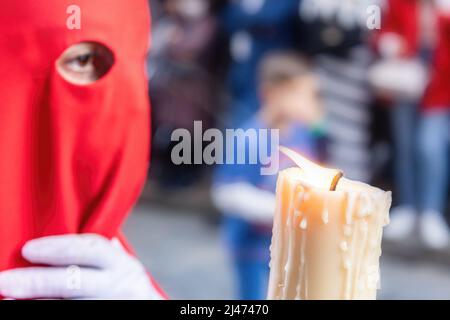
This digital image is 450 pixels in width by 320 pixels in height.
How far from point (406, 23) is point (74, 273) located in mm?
1143

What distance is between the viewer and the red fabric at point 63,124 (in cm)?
79

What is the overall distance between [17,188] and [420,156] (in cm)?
151

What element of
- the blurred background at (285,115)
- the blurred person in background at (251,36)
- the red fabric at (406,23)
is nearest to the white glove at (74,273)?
the blurred background at (285,115)

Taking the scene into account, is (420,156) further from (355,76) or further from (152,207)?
(152,207)

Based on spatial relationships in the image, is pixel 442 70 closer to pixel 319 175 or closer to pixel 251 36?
pixel 251 36

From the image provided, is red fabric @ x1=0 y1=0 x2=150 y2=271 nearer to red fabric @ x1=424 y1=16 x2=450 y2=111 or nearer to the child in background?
the child in background

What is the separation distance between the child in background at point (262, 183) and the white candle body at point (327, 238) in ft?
1.94

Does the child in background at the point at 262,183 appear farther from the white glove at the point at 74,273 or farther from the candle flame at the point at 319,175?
the candle flame at the point at 319,175

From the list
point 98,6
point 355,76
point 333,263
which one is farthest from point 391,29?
point 333,263

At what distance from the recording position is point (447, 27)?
1829mm

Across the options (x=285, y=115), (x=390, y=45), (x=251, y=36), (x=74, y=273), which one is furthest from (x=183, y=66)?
(x=74, y=273)

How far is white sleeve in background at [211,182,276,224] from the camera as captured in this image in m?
1.25

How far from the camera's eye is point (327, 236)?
1.91 ft

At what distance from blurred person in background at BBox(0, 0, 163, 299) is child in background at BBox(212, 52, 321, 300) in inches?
14.5
